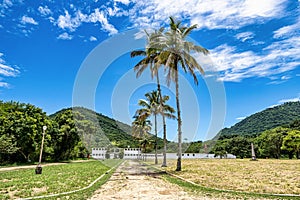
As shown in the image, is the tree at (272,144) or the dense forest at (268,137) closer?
the dense forest at (268,137)

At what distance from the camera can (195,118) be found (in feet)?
72.0

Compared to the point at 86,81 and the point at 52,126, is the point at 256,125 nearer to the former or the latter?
the point at 52,126

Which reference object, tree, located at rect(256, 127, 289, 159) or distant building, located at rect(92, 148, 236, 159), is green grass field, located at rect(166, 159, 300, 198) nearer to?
tree, located at rect(256, 127, 289, 159)

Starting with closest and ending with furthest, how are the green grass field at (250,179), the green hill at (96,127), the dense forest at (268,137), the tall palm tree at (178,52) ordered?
the green grass field at (250,179) < the tall palm tree at (178,52) < the green hill at (96,127) < the dense forest at (268,137)

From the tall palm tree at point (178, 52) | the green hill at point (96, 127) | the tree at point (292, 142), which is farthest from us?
the tree at point (292, 142)

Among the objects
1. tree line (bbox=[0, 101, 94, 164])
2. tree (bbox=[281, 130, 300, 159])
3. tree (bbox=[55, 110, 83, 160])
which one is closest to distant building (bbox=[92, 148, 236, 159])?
tree (bbox=[281, 130, 300, 159])

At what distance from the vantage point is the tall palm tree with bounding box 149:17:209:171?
1839 cm

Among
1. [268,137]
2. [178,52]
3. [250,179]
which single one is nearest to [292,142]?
[268,137]

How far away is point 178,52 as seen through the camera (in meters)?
18.7

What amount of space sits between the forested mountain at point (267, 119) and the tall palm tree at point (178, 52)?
8021 centimetres

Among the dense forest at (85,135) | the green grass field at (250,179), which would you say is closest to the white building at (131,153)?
the dense forest at (85,135)

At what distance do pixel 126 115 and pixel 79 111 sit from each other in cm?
2139

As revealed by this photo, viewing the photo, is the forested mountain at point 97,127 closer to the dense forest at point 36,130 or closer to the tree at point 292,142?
the dense forest at point 36,130

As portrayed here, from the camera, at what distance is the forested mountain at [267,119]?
93188mm
